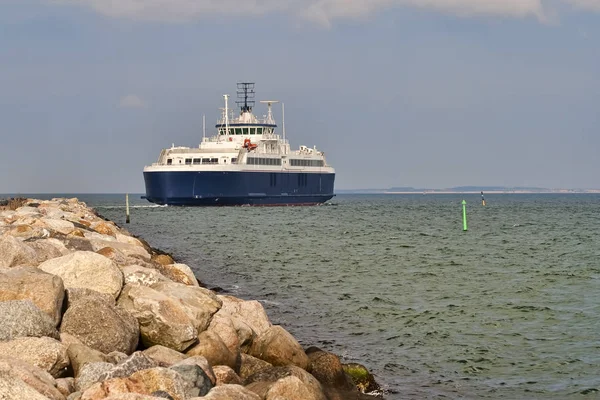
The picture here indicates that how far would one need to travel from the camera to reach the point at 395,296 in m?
18.4

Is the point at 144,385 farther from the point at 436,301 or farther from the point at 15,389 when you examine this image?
the point at 436,301

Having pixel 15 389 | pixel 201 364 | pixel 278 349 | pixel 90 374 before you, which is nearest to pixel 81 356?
pixel 90 374

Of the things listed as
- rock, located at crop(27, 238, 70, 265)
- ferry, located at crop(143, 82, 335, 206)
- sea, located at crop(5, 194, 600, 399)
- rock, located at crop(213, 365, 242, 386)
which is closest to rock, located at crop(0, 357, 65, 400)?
rock, located at crop(213, 365, 242, 386)

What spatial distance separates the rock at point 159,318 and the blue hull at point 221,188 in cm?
5904

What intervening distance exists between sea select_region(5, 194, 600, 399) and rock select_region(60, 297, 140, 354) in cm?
326

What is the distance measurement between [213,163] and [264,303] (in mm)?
54367

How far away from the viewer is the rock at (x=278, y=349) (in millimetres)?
9625

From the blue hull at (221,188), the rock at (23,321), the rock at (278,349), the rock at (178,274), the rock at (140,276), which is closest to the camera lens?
the rock at (23,321)

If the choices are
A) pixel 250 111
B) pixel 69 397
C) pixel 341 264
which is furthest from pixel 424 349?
pixel 250 111

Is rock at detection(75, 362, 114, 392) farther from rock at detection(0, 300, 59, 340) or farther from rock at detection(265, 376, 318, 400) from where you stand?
rock at detection(265, 376, 318, 400)

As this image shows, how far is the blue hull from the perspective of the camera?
68688mm

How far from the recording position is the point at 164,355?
823 centimetres

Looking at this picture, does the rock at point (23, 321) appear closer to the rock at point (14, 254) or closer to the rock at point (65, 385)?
the rock at point (65, 385)

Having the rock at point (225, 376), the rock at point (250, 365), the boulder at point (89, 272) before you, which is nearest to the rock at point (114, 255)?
the boulder at point (89, 272)
